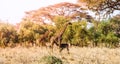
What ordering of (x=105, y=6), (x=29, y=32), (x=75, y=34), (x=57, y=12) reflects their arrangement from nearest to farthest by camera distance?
(x=29, y=32) < (x=75, y=34) < (x=105, y=6) < (x=57, y=12)

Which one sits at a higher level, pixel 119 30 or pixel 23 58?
pixel 23 58

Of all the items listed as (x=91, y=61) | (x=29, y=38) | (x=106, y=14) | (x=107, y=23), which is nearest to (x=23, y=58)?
(x=91, y=61)

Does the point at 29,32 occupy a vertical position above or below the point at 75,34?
above

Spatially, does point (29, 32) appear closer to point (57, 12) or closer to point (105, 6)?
point (105, 6)

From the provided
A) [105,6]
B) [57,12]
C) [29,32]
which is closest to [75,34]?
[29,32]

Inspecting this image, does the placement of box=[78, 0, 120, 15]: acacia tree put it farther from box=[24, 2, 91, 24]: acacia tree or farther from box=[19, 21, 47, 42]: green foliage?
box=[24, 2, 91, 24]: acacia tree

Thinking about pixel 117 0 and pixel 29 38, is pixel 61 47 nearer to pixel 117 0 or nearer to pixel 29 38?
pixel 29 38

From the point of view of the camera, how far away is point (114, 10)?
2495cm

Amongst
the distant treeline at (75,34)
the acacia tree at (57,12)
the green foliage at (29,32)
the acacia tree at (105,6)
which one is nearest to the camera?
the distant treeline at (75,34)

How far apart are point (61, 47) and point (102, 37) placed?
24.5ft

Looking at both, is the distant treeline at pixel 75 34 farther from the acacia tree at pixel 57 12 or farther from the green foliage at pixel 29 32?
the acacia tree at pixel 57 12

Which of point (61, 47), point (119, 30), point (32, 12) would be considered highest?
point (61, 47)

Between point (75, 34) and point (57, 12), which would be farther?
point (57, 12)

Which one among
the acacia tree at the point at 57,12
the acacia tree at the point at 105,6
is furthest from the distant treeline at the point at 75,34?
the acacia tree at the point at 57,12
